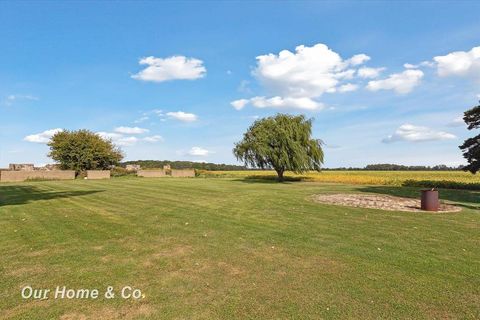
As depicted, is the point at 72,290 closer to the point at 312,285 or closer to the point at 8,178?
the point at 312,285

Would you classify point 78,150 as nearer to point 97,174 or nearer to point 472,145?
point 97,174

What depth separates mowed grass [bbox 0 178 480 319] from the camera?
4.12 metres

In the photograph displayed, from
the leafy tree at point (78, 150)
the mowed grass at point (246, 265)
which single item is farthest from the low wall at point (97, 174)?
the mowed grass at point (246, 265)

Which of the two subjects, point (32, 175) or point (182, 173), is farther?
point (182, 173)

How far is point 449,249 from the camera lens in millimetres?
6750

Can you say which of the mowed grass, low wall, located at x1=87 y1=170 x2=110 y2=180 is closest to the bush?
the mowed grass

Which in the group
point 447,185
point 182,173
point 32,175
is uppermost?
point 182,173

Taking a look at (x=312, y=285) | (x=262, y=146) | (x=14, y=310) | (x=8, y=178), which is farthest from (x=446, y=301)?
(x=8, y=178)

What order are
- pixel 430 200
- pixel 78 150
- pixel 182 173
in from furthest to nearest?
pixel 182 173
pixel 78 150
pixel 430 200

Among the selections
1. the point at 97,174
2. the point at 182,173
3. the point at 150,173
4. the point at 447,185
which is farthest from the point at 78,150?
the point at 447,185

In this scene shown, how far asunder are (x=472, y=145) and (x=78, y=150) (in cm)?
4632

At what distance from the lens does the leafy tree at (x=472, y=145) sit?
2130cm

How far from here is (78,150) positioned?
153 ft

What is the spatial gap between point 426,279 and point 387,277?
0.57m
